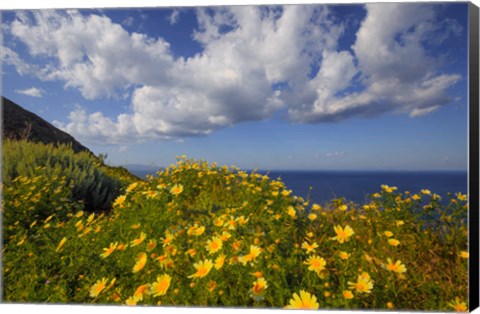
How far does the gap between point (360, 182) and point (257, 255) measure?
4.59 ft

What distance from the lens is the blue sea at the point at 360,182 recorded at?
2502 millimetres

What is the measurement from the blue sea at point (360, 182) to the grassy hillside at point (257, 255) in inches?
3.0

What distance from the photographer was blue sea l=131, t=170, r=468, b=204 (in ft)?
8.21

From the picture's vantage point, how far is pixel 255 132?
2.99 metres

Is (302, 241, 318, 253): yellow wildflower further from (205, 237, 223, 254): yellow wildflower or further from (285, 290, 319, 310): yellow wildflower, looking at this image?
(205, 237, 223, 254): yellow wildflower

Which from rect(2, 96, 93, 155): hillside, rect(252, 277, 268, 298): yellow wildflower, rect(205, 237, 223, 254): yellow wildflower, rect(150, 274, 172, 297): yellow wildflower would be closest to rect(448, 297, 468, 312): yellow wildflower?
rect(252, 277, 268, 298): yellow wildflower

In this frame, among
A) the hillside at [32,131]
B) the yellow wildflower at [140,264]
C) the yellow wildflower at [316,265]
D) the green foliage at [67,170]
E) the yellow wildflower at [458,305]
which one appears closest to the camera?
the yellow wildflower at [316,265]

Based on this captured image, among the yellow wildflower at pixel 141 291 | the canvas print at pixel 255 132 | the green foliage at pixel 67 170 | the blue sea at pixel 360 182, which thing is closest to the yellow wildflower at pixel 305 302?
the canvas print at pixel 255 132

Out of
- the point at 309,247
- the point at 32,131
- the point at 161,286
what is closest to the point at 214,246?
the point at 161,286

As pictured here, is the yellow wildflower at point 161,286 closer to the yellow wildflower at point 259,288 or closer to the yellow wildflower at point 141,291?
the yellow wildflower at point 141,291

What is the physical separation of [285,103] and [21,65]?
2.30 meters

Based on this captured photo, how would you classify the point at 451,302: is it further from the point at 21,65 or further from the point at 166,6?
the point at 21,65

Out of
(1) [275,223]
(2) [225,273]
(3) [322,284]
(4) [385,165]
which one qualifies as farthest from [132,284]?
(4) [385,165]

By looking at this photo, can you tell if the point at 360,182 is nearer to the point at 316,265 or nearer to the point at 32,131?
the point at 316,265
